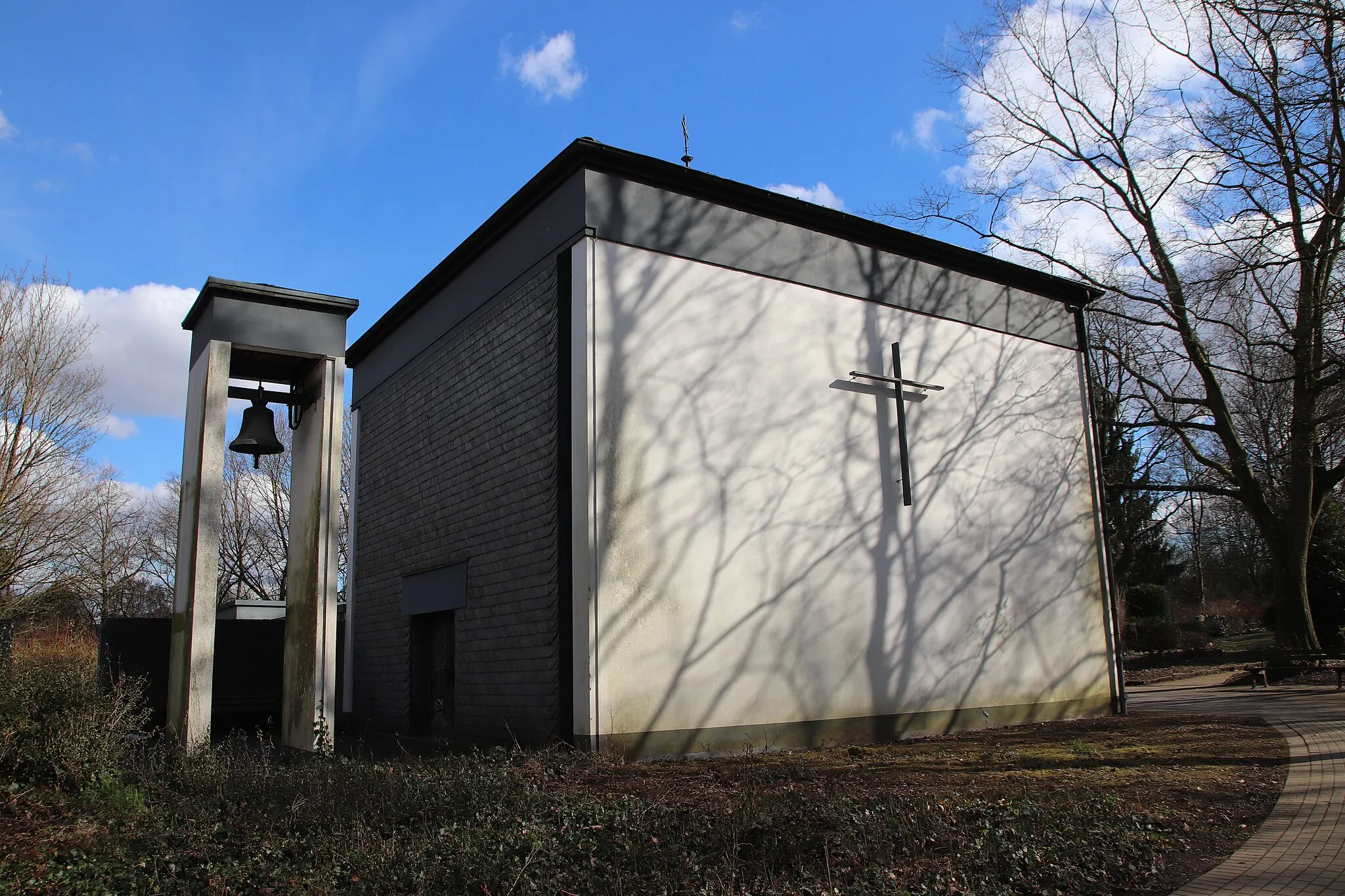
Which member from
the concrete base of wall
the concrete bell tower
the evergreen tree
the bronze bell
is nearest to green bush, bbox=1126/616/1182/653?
the evergreen tree

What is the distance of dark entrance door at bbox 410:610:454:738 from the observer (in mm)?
13203

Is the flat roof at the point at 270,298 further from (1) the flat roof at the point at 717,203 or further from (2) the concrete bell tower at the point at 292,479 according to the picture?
(1) the flat roof at the point at 717,203

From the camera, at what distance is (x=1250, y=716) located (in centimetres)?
1289

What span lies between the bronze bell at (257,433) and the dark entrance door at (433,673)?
14.0 feet

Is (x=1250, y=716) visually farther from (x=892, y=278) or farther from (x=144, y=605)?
(x=144, y=605)

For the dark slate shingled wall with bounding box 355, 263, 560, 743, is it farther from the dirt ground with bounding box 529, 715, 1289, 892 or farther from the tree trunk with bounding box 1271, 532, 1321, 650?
the tree trunk with bounding box 1271, 532, 1321, 650

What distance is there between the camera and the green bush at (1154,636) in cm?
2938

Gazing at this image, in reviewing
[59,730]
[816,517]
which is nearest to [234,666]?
[59,730]

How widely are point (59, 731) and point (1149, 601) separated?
113 ft

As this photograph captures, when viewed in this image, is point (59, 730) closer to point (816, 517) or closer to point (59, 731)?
point (59, 731)

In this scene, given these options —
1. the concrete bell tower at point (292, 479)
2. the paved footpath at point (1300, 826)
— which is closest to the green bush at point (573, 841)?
the paved footpath at point (1300, 826)

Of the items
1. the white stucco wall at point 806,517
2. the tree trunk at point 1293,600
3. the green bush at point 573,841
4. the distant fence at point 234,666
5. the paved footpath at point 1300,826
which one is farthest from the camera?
the tree trunk at point 1293,600

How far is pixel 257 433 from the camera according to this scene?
378 inches

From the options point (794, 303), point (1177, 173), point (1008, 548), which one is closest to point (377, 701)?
point (794, 303)
